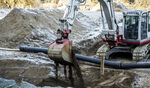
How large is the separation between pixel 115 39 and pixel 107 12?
1.37 metres

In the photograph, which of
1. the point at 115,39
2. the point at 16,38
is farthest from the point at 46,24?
the point at 115,39

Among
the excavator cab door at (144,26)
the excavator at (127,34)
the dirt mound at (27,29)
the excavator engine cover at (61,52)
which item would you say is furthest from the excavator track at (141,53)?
the dirt mound at (27,29)

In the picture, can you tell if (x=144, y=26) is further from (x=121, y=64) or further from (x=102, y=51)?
(x=121, y=64)

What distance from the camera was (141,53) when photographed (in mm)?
11312

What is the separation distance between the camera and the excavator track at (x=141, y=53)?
11273 millimetres

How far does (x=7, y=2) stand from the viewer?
34.6 metres

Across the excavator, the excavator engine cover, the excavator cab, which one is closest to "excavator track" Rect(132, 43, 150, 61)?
the excavator

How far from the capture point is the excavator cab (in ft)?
38.8

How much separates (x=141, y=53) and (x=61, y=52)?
211 inches

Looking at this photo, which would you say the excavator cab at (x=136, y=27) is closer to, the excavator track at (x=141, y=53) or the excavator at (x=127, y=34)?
the excavator at (x=127, y=34)

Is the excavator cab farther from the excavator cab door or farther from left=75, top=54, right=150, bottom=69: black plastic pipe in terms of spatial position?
left=75, top=54, right=150, bottom=69: black plastic pipe

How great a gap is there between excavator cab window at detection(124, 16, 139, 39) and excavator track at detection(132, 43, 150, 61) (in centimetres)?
61

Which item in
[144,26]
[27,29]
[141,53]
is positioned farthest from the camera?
[27,29]

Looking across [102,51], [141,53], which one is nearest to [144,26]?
[141,53]
